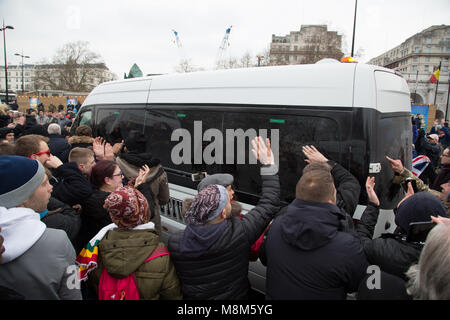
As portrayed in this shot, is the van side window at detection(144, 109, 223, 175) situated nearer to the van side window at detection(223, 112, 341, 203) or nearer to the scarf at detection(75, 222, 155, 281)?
the van side window at detection(223, 112, 341, 203)

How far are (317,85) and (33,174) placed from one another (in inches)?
94.5

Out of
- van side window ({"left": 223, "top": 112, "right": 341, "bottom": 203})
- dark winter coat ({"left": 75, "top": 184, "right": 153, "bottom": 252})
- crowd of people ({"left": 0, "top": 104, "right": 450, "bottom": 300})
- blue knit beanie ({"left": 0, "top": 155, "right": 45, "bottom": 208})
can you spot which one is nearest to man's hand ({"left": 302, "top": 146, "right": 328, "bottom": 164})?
van side window ({"left": 223, "top": 112, "right": 341, "bottom": 203})

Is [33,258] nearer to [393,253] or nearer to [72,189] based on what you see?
[72,189]

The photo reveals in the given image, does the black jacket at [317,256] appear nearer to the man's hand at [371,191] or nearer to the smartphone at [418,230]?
the smartphone at [418,230]

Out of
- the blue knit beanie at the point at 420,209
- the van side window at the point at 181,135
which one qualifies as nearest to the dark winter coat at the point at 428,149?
the van side window at the point at 181,135

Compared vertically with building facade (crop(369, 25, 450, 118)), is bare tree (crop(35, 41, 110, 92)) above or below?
below

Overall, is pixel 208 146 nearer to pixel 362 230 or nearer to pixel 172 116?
pixel 172 116

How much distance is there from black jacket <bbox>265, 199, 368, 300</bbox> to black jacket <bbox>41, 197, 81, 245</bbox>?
144 cm

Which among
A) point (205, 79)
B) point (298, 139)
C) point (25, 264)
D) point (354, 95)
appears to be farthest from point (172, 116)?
point (25, 264)

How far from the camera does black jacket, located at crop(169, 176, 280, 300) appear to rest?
1.67m

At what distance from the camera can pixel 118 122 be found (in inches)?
196

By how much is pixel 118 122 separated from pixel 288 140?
339 centimetres

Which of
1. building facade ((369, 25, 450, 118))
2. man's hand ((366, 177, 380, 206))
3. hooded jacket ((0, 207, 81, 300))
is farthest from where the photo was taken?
building facade ((369, 25, 450, 118))

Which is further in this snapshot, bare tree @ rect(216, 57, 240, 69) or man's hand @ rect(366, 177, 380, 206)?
bare tree @ rect(216, 57, 240, 69)
